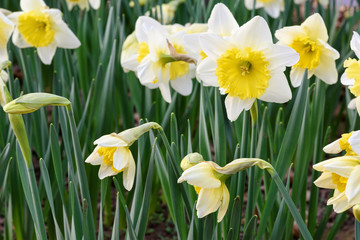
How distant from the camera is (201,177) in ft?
3.29

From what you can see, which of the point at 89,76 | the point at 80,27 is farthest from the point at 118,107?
the point at 80,27

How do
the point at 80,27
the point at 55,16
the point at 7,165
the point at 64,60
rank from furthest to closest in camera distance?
the point at 80,27 < the point at 64,60 < the point at 55,16 < the point at 7,165

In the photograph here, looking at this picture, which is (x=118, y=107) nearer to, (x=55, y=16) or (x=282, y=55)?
(x=55, y=16)

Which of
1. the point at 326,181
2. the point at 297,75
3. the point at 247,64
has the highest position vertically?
the point at 247,64

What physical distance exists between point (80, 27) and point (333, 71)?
1.21 m

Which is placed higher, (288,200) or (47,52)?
(47,52)

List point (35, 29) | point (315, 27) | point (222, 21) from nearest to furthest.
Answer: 1. point (222, 21)
2. point (315, 27)
3. point (35, 29)

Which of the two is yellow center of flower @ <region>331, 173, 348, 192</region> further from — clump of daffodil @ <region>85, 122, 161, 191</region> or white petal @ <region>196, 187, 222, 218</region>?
clump of daffodil @ <region>85, 122, 161, 191</region>

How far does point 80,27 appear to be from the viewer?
2.28m

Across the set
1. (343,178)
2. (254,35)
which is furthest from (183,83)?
(343,178)

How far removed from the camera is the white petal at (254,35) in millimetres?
1167

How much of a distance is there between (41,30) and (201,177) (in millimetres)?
1178

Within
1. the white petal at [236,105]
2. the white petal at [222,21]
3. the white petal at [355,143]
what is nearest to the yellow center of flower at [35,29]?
the white petal at [222,21]

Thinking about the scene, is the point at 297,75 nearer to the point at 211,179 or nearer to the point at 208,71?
the point at 208,71
